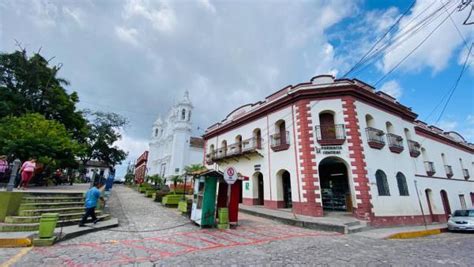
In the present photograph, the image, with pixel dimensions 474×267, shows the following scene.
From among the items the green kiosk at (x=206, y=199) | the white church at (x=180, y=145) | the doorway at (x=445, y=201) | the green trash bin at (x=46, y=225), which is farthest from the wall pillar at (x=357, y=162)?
the white church at (x=180, y=145)

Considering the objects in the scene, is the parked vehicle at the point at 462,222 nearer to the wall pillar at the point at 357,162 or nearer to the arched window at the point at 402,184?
the arched window at the point at 402,184

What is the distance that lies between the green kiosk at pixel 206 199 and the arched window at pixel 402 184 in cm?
1129

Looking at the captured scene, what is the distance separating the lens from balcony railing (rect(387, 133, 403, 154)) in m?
12.7

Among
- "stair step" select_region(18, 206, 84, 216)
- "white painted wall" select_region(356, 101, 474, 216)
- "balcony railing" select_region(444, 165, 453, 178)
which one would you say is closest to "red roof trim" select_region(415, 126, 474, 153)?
"white painted wall" select_region(356, 101, 474, 216)

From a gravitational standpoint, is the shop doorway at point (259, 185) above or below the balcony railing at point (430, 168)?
below

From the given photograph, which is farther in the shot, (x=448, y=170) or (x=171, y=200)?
(x=448, y=170)

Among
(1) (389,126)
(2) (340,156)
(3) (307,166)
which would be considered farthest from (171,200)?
(1) (389,126)

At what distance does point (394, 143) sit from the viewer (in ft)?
42.2

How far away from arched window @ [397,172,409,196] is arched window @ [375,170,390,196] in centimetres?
136

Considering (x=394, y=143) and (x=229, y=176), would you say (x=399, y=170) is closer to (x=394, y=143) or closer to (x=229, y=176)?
(x=394, y=143)

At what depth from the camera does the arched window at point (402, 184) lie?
1245 centimetres

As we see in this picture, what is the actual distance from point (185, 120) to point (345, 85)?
2333 cm

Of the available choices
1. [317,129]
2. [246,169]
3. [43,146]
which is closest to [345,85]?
[317,129]

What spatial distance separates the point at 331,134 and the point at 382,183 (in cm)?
393
